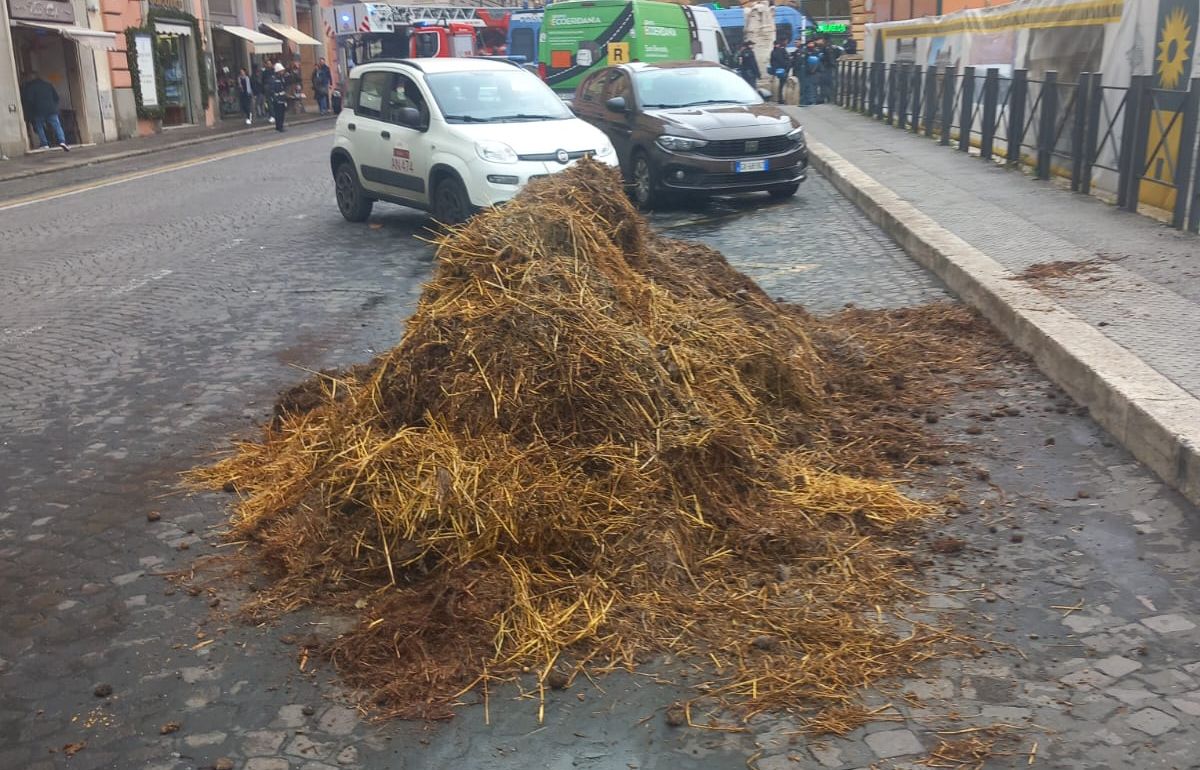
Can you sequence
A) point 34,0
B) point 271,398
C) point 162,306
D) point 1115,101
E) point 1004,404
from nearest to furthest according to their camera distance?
1. point 1004,404
2. point 271,398
3. point 162,306
4. point 1115,101
5. point 34,0

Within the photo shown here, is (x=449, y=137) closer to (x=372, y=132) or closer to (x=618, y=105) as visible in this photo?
(x=372, y=132)

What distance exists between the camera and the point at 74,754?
350 cm

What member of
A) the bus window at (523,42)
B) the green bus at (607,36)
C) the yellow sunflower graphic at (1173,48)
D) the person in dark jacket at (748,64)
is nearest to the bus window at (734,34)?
the person in dark jacket at (748,64)

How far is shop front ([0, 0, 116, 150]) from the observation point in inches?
1085

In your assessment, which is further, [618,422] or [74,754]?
[618,422]

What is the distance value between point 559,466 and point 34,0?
27824 mm

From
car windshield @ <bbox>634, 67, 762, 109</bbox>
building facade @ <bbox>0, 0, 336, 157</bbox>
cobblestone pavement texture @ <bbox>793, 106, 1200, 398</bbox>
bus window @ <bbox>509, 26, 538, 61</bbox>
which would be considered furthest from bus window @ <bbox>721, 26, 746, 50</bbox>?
car windshield @ <bbox>634, 67, 762, 109</bbox>

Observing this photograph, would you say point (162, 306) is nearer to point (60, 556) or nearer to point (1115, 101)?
point (60, 556)

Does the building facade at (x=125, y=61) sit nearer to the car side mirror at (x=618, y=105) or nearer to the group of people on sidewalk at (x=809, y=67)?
the car side mirror at (x=618, y=105)

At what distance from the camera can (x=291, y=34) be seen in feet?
146

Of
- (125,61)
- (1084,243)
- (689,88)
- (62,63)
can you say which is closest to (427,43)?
(125,61)

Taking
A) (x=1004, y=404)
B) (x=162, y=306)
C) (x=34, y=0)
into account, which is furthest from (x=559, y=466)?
(x=34, y=0)

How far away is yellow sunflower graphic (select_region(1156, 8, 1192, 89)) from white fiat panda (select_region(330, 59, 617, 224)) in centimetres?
558

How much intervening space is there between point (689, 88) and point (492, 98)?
Answer: 3.51m
